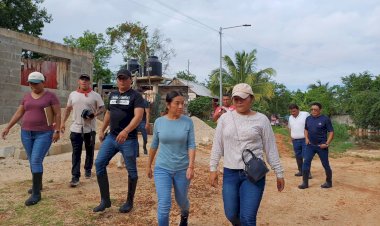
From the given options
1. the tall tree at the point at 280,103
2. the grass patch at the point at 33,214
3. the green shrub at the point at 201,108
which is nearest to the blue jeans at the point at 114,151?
the grass patch at the point at 33,214

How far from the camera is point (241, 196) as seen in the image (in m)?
3.73

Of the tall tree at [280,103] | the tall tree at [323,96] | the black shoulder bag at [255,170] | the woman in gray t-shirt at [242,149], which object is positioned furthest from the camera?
the tall tree at [280,103]

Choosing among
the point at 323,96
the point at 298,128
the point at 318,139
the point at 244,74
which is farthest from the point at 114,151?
the point at 323,96

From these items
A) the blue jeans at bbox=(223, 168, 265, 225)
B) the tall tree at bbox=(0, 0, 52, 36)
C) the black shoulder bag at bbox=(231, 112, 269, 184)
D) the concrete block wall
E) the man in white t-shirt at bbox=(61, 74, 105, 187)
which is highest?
the tall tree at bbox=(0, 0, 52, 36)

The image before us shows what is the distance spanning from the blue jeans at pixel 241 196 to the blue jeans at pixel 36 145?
291 cm

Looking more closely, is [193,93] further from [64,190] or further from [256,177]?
[256,177]

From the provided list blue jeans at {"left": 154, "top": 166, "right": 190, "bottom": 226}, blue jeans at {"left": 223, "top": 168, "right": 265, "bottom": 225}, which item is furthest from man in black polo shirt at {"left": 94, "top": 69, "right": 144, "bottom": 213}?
blue jeans at {"left": 223, "top": 168, "right": 265, "bottom": 225}

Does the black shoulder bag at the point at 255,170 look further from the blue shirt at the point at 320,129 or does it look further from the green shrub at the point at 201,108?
the green shrub at the point at 201,108

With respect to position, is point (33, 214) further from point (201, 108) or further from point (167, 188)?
point (201, 108)

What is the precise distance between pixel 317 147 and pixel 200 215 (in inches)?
136

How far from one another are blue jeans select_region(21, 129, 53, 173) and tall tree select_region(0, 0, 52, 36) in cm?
2212

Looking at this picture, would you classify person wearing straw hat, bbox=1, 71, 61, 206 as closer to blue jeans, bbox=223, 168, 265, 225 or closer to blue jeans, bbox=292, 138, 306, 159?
blue jeans, bbox=223, 168, 265, 225

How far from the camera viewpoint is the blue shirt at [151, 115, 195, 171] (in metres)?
4.18

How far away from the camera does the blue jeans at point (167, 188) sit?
400cm
